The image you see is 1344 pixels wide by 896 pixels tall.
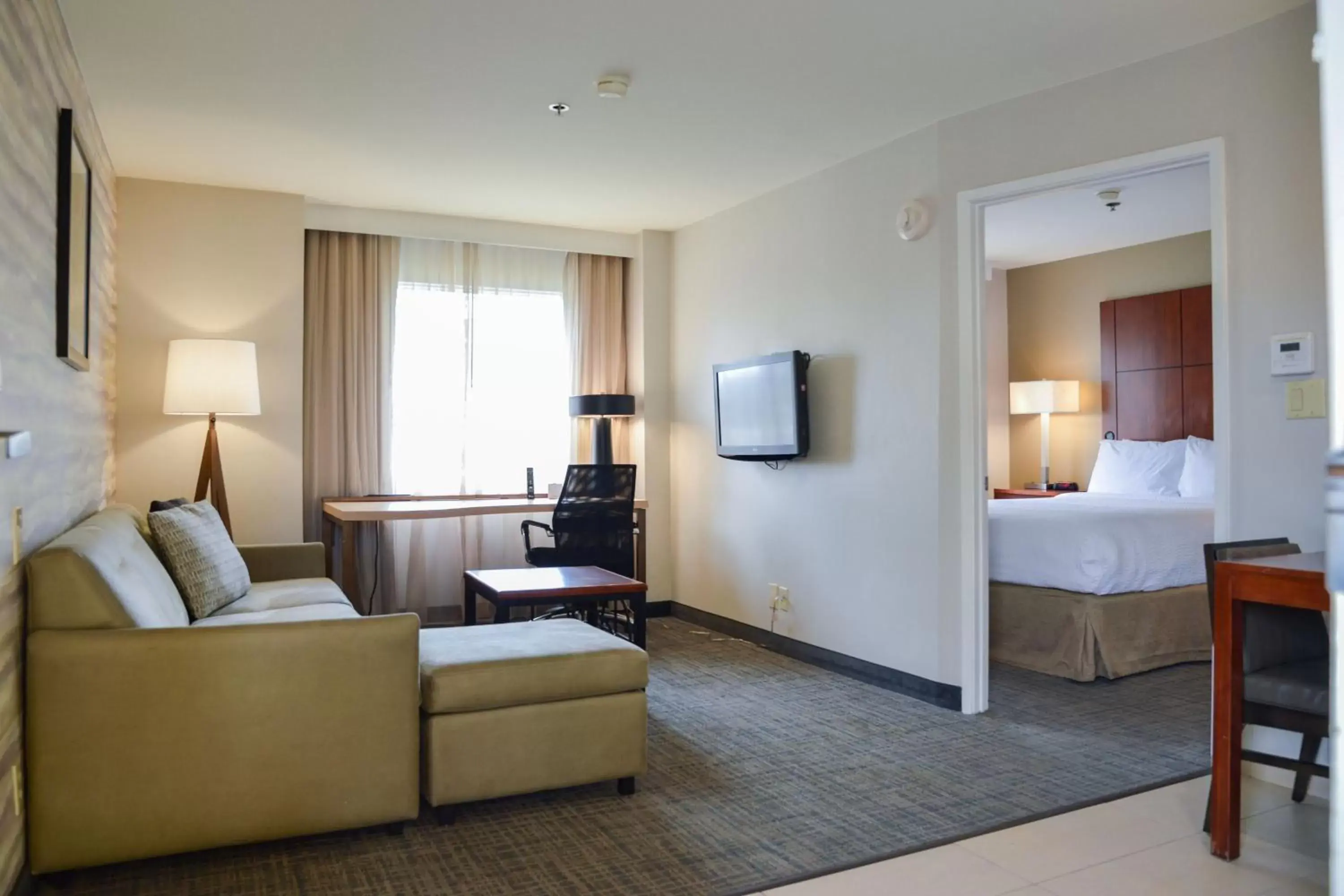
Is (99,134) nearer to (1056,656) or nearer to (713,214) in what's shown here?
(713,214)

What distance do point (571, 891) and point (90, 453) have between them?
2.66 metres

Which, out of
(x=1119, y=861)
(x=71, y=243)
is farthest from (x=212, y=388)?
(x=1119, y=861)

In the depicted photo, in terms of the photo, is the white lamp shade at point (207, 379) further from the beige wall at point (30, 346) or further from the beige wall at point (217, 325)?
the beige wall at point (30, 346)

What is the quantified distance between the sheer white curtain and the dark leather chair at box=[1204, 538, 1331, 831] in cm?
423

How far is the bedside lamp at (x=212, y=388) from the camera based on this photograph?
4531 mm

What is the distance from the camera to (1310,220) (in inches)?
A: 114

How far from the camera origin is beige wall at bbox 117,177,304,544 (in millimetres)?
4777

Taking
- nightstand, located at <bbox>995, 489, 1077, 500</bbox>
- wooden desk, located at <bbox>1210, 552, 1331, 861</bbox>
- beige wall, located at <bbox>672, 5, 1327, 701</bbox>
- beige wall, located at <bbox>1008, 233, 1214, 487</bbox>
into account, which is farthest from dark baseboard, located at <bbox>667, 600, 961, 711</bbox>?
beige wall, located at <bbox>1008, 233, 1214, 487</bbox>

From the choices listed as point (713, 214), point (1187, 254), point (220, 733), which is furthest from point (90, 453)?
point (1187, 254)

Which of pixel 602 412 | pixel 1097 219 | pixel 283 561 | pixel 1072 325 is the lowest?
pixel 283 561

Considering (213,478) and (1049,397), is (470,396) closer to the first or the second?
(213,478)

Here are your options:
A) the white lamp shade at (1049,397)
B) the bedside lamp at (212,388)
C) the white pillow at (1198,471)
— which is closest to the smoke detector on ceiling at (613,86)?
the bedside lamp at (212,388)

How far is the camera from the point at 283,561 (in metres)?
4.41

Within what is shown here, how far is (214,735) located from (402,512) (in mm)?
2441
